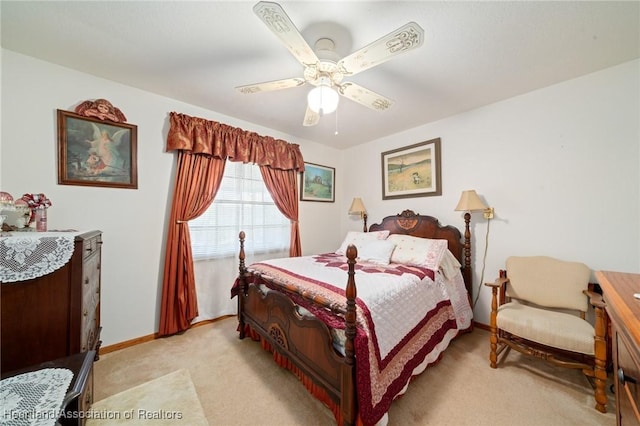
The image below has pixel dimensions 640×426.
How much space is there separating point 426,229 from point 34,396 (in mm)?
3435

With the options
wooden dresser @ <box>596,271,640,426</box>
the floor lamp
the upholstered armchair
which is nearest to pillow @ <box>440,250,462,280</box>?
the floor lamp

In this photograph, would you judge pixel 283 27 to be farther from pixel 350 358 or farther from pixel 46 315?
pixel 46 315

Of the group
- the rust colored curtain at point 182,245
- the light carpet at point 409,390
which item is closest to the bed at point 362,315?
the light carpet at point 409,390

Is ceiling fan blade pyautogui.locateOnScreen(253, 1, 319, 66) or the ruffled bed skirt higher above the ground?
ceiling fan blade pyautogui.locateOnScreen(253, 1, 319, 66)

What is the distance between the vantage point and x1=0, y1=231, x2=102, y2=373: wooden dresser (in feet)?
4.08

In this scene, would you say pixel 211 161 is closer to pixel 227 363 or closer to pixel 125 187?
pixel 125 187

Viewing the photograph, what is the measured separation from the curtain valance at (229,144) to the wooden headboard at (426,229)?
5.30 feet

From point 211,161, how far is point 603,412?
3905 millimetres

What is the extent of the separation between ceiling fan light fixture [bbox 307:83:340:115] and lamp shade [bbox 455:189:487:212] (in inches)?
74.2

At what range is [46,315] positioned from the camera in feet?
4.32

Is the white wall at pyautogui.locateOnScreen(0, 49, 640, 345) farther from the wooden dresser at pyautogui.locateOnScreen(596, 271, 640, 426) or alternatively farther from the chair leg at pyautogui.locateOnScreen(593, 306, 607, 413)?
the wooden dresser at pyautogui.locateOnScreen(596, 271, 640, 426)

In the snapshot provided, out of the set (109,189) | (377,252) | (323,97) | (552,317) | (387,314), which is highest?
(323,97)

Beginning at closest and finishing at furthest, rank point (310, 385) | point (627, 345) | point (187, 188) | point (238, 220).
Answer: point (627, 345) < point (310, 385) < point (187, 188) < point (238, 220)

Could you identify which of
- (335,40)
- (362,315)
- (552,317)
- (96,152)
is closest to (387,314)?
(362,315)
